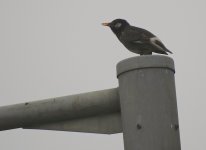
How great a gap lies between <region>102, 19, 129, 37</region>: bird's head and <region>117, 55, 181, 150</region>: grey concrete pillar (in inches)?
197

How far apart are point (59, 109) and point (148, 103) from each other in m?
0.58

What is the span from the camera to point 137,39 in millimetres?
6367

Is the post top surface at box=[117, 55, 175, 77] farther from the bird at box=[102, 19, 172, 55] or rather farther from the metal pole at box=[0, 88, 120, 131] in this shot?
the bird at box=[102, 19, 172, 55]

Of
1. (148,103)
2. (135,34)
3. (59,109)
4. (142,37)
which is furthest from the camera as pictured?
(135,34)

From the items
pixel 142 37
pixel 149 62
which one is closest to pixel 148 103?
pixel 149 62

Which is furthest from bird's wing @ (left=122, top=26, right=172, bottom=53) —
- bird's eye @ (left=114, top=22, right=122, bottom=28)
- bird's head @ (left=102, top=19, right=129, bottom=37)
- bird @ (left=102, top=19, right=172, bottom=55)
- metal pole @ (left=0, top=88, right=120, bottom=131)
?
metal pole @ (left=0, top=88, right=120, bottom=131)

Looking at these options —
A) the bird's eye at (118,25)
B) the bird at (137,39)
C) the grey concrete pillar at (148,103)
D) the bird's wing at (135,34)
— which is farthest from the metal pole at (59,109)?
the bird's eye at (118,25)

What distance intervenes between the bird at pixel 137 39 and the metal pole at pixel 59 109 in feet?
10.6

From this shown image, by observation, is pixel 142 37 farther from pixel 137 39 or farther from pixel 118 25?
pixel 118 25

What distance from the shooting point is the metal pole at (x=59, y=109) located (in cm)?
234

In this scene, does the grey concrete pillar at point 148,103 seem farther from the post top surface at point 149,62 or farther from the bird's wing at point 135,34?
the bird's wing at point 135,34

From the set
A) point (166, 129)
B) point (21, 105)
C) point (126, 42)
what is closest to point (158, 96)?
point (166, 129)

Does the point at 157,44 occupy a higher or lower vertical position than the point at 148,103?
higher

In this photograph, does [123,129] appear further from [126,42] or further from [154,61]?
[126,42]
